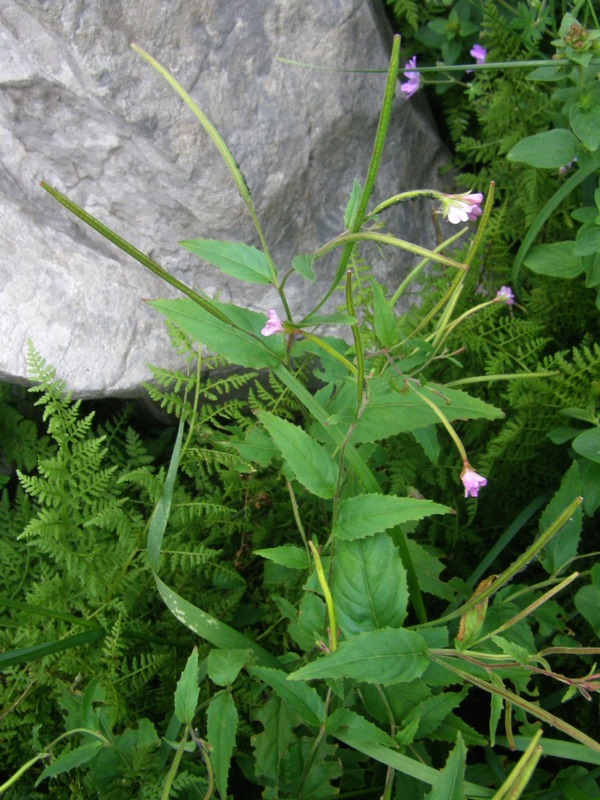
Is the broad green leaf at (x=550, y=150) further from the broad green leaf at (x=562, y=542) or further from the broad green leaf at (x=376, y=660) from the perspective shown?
the broad green leaf at (x=376, y=660)

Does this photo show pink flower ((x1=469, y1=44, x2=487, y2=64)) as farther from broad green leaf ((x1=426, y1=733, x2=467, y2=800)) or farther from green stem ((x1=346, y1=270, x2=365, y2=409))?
broad green leaf ((x1=426, y1=733, x2=467, y2=800))

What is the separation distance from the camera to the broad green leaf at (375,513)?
1067 mm

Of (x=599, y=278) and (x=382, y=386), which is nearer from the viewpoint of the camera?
(x=382, y=386)

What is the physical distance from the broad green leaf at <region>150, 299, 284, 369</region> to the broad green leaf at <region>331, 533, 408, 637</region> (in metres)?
0.37

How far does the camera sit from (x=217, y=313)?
1157 millimetres

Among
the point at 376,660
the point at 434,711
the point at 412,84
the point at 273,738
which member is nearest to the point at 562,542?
the point at 434,711

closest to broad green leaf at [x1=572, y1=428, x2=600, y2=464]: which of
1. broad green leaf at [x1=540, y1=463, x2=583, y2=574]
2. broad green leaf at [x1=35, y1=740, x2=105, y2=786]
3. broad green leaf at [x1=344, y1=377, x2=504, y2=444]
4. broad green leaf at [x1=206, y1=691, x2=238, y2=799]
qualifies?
broad green leaf at [x1=540, y1=463, x2=583, y2=574]

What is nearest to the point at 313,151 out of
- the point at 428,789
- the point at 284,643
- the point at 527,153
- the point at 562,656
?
the point at 527,153

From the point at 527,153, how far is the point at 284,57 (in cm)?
80

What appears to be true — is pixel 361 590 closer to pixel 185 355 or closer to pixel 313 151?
pixel 185 355

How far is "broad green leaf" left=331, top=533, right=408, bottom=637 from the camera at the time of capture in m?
1.10

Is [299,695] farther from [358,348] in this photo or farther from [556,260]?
[556,260]

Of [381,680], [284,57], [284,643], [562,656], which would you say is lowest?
[562,656]

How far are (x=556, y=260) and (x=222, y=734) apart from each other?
4.27ft
